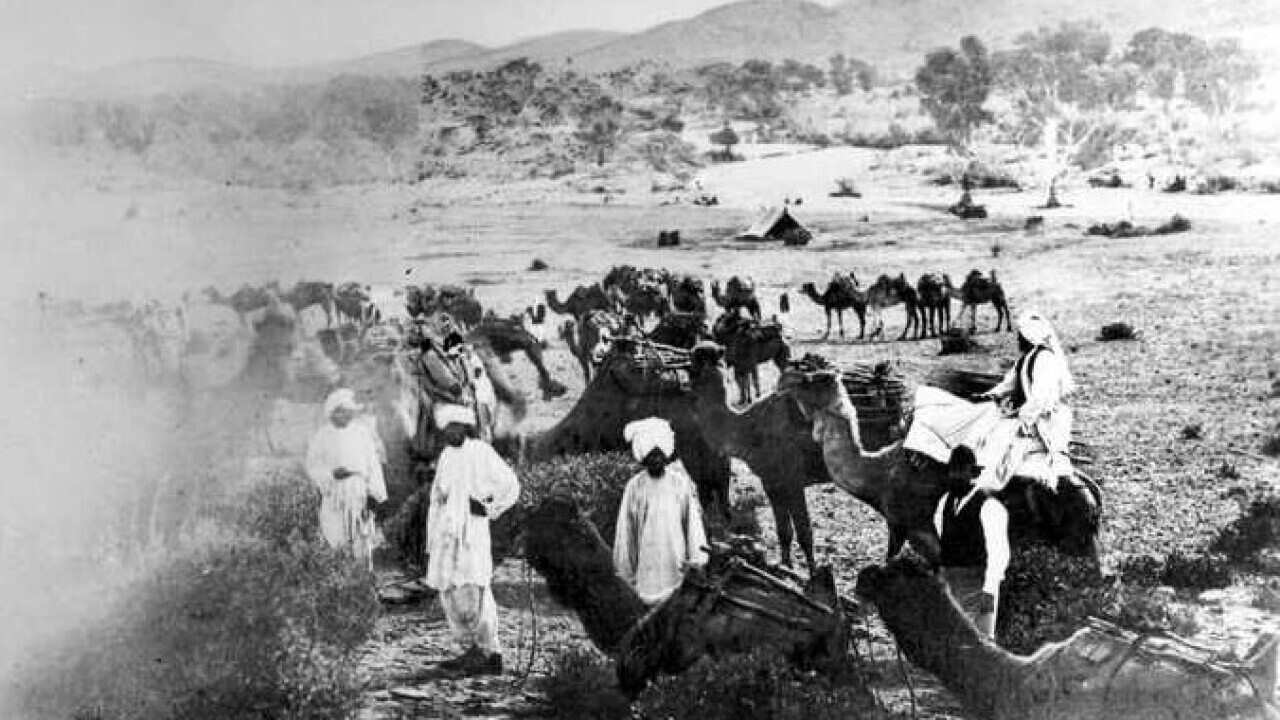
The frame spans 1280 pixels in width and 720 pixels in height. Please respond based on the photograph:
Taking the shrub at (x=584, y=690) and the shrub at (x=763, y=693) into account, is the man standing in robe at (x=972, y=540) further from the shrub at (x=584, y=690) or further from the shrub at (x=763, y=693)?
the shrub at (x=584, y=690)

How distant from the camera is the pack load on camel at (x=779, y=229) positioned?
750 centimetres

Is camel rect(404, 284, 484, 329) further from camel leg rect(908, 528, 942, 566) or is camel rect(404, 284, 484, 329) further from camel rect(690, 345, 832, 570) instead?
camel leg rect(908, 528, 942, 566)

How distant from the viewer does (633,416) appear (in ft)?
23.7

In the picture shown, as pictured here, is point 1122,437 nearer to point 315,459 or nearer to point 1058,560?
point 1058,560

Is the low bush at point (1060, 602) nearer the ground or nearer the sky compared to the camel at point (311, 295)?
nearer the ground

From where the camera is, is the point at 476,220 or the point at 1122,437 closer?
the point at 1122,437

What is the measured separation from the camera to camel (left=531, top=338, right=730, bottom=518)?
700 centimetres

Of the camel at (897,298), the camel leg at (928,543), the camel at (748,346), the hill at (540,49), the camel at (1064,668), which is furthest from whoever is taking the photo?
the hill at (540,49)

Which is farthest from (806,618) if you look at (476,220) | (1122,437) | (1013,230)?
(476,220)

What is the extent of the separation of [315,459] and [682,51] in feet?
9.80

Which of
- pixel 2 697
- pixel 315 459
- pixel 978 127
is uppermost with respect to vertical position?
pixel 978 127

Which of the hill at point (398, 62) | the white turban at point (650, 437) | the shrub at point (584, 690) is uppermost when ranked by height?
the hill at point (398, 62)

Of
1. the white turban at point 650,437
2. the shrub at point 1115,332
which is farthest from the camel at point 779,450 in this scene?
the shrub at point 1115,332

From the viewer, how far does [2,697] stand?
6645 millimetres
